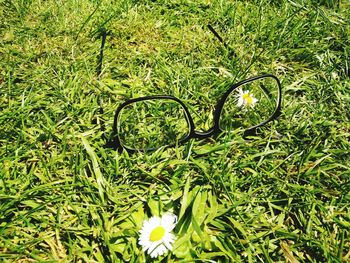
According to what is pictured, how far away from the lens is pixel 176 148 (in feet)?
5.81

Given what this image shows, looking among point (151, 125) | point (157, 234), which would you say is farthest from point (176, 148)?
point (157, 234)

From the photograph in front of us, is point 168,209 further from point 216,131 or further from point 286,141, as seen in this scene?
point 286,141

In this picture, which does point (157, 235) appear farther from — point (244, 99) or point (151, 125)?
point (244, 99)

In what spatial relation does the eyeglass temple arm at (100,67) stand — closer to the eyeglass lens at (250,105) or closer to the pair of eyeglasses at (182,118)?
the pair of eyeglasses at (182,118)

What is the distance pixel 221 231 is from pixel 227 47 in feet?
4.40

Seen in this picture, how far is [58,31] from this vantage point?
235 cm

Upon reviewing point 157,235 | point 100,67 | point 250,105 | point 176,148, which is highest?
point 100,67

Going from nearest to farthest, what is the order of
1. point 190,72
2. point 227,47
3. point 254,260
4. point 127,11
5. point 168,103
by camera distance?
point 254,260, point 168,103, point 190,72, point 227,47, point 127,11

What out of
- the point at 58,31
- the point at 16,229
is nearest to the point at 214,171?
the point at 16,229

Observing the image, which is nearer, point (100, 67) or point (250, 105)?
point (250, 105)

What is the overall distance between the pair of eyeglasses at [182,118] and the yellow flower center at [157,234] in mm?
446

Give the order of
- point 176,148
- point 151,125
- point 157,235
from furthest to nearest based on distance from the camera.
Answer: point 151,125
point 176,148
point 157,235

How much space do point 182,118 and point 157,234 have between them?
2.40 feet

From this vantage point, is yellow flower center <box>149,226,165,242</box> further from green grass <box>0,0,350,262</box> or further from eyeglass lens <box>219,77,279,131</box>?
eyeglass lens <box>219,77,279,131</box>
